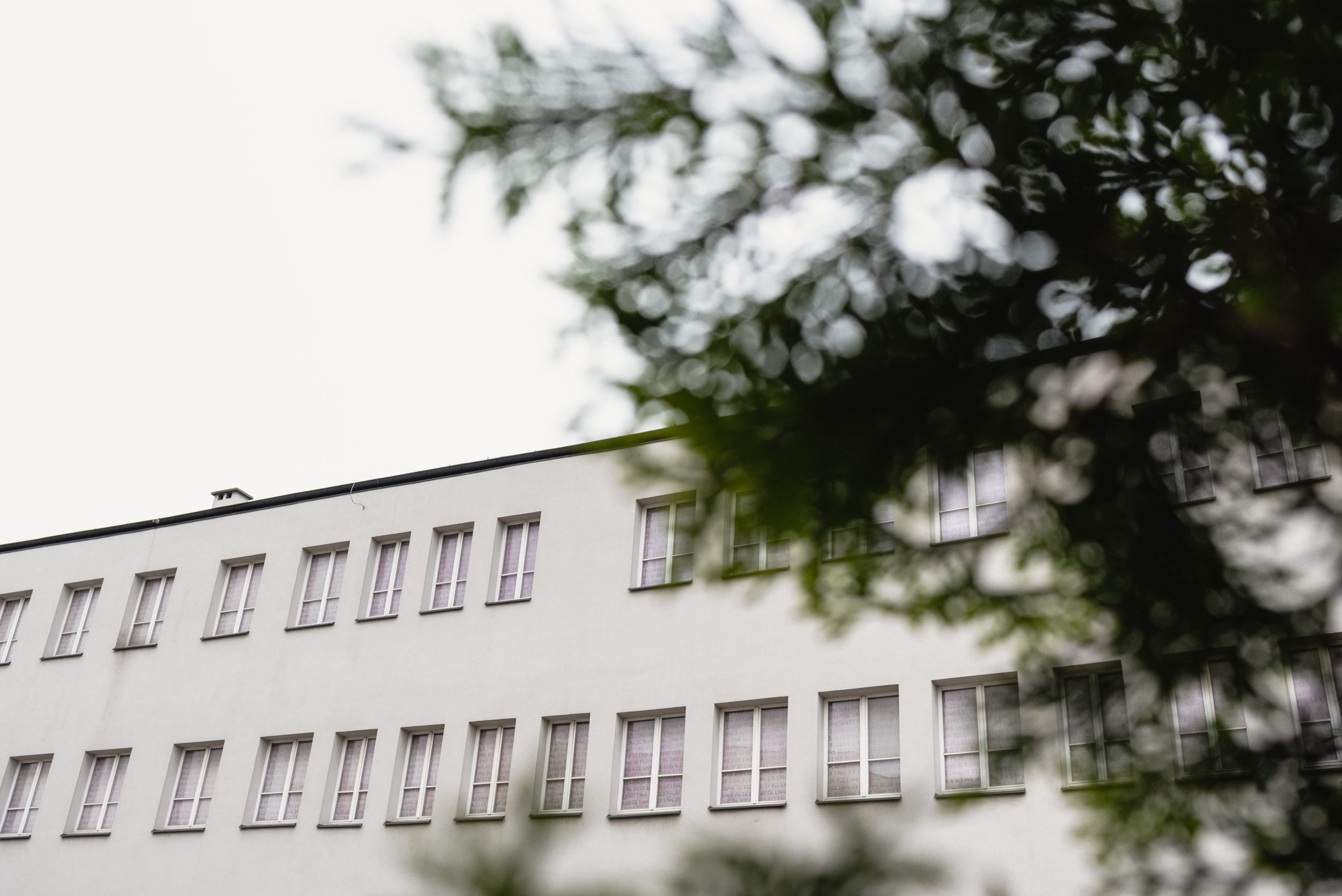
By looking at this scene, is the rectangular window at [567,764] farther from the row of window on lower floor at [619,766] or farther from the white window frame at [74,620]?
the white window frame at [74,620]

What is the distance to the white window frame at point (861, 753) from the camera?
15766 mm

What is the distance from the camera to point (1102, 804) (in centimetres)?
430

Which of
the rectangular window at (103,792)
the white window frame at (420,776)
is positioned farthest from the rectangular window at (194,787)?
the white window frame at (420,776)

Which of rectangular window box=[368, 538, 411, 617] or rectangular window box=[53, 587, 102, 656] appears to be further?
rectangular window box=[53, 587, 102, 656]

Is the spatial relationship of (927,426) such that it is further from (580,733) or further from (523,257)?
(580,733)

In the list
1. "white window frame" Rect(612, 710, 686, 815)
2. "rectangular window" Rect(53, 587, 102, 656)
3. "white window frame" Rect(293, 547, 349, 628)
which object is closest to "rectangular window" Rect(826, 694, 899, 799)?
"white window frame" Rect(612, 710, 686, 815)

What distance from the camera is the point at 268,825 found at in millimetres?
19906

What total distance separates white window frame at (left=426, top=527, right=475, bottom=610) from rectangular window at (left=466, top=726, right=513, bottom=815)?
2.29 metres

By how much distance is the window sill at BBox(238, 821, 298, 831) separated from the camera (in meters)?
19.7

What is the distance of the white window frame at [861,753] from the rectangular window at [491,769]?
4.86 metres

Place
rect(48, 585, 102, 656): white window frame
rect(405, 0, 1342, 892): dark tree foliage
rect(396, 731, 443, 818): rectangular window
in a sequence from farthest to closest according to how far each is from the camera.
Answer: rect(48, 585, 102, 656): white window frame → rect(396, 731, 443, 818): rectangular window → rect(405, 0, 1342, 892): dark tree foliage

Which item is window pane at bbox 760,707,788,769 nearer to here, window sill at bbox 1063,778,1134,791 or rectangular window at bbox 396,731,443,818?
rectangular window at bbox 396,731,443,818

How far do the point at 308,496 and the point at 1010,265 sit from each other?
20681 millimetres

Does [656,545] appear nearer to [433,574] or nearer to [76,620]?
[433,574]
